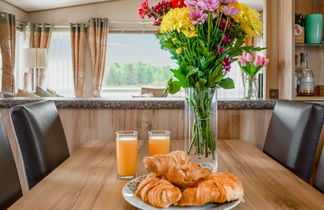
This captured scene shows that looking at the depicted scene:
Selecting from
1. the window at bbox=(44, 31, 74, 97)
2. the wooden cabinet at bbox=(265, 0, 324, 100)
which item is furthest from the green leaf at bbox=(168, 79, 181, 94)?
the window at bbox=(44, 31, 74, 97)

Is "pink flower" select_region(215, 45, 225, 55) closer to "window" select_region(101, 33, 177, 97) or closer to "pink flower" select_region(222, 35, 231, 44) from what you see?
"pink flower" select_region(222, 35, 231, 44)

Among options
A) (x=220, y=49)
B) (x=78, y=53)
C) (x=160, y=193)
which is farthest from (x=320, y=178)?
(x=78, y=53)

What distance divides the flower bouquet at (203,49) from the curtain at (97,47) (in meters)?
5.42

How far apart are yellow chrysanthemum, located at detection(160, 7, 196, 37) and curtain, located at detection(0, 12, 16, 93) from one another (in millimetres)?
5204

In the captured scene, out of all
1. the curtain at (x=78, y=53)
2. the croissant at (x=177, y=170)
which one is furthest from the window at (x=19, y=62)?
the croissant at (x=177, y=170)

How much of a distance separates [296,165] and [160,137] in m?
0.51

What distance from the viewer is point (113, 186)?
0.86 m

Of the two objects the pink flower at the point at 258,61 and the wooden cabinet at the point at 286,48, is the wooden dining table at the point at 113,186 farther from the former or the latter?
the wooden cabinet at the point at 286,48

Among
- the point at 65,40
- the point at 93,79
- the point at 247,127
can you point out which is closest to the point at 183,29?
the point at 247,127

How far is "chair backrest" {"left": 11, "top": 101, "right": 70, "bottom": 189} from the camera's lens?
3.53 ft

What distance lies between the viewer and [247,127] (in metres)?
1.74

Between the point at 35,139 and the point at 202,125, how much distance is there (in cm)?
57

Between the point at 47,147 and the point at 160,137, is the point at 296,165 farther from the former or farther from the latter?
the point at 47,147

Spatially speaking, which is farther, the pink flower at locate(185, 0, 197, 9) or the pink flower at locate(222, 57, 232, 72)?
the pink flower at locate(222, 57, 232, 72)
